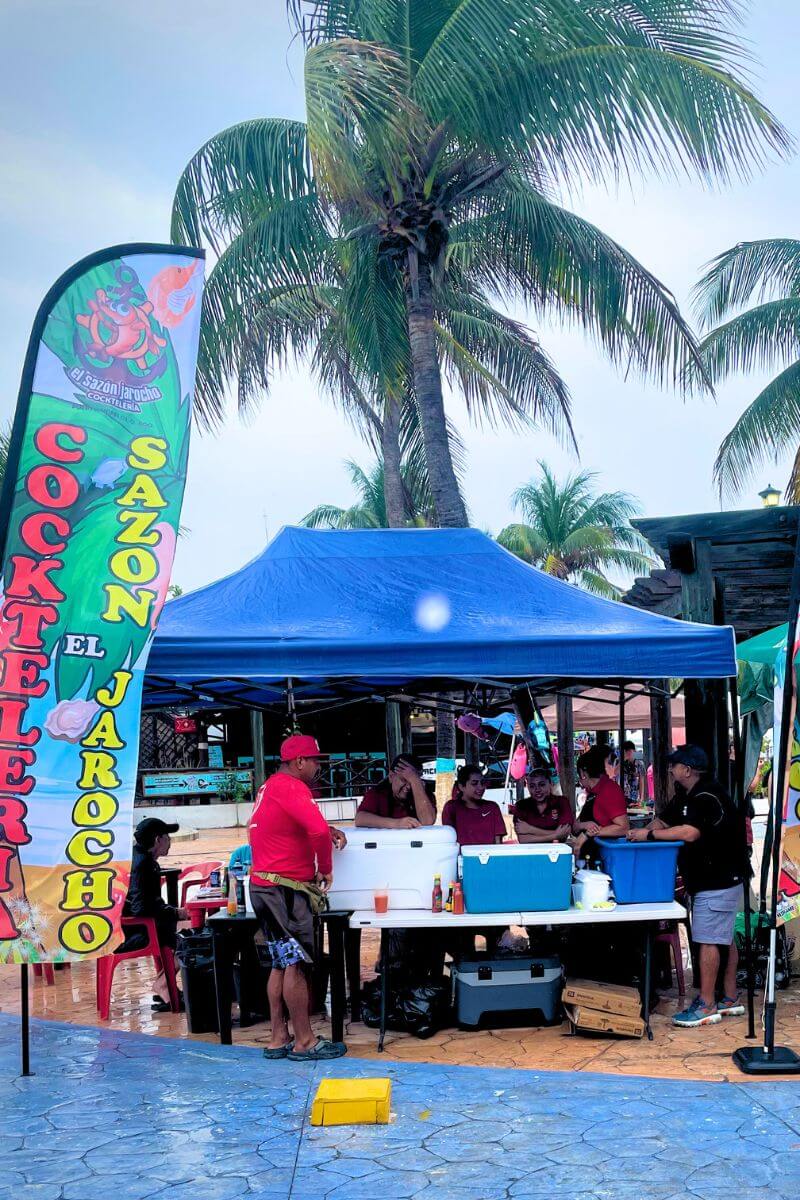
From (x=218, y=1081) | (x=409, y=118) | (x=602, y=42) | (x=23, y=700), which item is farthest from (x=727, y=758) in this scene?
(x=602, y=42)

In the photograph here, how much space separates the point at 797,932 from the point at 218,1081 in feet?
14.4

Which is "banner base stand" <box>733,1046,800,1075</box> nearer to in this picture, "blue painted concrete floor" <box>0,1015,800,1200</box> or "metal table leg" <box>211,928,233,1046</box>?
"blue painted concrete floor" <box>0,1015,800,1200</box>

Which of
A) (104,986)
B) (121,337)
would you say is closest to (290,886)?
(104,986)

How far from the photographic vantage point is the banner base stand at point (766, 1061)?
19.8 ft

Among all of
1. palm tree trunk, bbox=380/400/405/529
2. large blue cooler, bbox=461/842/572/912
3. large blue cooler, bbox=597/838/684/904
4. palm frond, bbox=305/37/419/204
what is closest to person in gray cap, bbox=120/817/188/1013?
large blue cooler, bbox=461/842/572/912

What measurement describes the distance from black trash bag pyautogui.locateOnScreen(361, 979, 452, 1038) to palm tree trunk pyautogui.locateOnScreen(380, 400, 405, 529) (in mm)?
15132

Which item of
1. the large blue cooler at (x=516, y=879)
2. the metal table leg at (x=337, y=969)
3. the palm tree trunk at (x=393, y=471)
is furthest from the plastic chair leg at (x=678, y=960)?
the palm tree trunk at (x=393, y=471)

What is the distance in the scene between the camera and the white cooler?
274 inches

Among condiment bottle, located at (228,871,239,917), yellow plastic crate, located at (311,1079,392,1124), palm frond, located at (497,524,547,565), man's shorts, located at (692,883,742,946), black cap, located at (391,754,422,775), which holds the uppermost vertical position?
palm frond, located at (497,524,547,565)

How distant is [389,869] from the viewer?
6965 millimetres

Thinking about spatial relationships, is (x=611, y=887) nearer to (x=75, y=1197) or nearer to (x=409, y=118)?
(x=75, y=1197)

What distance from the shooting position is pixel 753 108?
40.6 feet

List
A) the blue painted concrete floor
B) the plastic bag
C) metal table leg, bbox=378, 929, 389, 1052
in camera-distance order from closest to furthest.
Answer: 1. the blue painted concrete floor
2. metal table leg, bbox=378, 929, 389, 1052
3. the plastic bag

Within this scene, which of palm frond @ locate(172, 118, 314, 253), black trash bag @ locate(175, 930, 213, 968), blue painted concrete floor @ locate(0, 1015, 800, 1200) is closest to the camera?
blue painted concrete floor @ locate(0, 1015, 800, 1200)
